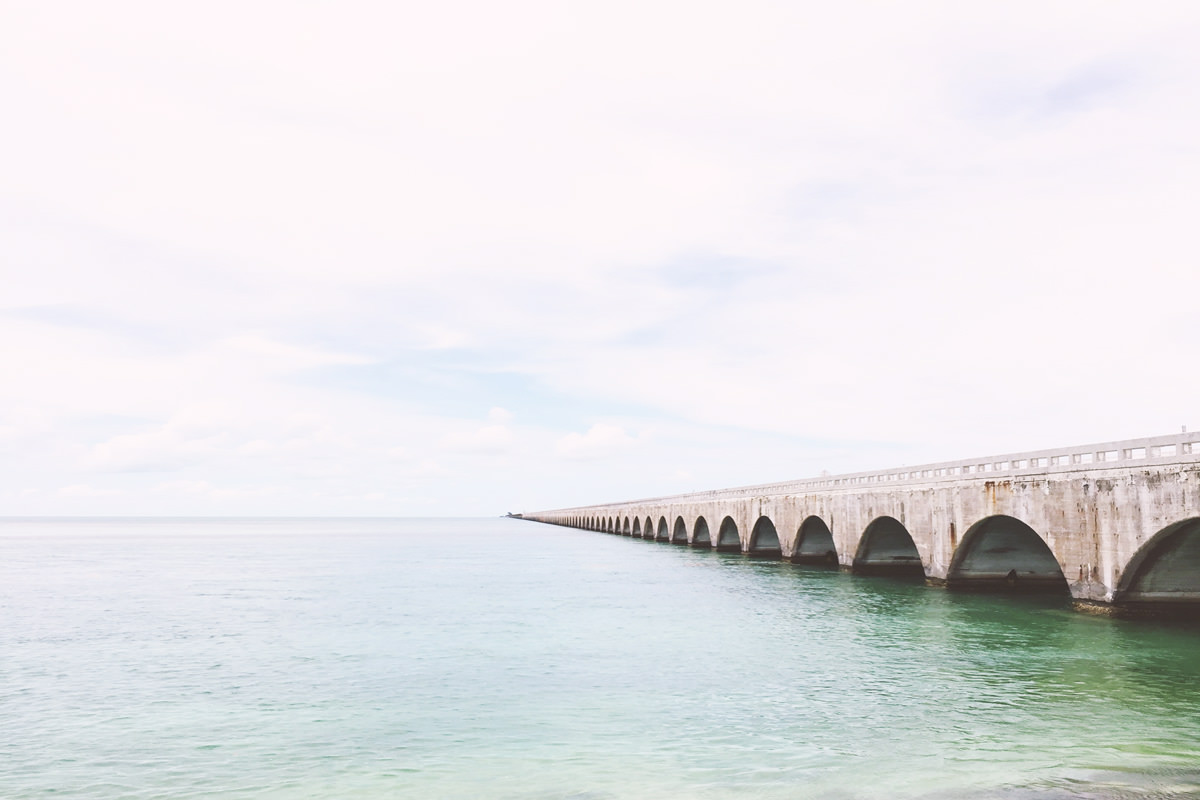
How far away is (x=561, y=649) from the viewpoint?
963 inches

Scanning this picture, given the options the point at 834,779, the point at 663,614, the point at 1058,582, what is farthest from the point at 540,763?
the point at 1058,582

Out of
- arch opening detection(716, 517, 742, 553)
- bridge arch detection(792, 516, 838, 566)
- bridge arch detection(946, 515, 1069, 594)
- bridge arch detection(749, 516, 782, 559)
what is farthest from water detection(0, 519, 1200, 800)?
arch opening detection(716, 517, 742, 553)

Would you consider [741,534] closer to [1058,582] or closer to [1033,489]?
[1058,582]

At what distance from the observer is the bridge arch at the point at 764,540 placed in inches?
2408

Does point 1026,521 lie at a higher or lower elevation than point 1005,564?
higher

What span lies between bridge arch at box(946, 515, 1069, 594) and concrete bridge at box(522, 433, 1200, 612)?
5 cm

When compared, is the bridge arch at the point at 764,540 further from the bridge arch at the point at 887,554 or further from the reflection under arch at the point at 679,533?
the reflection under arch at the point at 679,533

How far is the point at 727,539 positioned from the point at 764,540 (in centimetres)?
1099

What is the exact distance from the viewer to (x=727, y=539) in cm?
7381

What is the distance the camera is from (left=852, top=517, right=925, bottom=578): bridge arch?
4238cm

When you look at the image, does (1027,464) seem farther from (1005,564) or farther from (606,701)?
(606,701)

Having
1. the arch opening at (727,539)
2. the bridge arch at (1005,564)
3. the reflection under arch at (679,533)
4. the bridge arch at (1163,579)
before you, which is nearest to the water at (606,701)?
the bridge arch at (1163,579)

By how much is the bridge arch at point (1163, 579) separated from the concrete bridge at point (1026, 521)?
3 cm

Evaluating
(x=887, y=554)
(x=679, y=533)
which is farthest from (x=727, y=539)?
(x=887, y=554)
